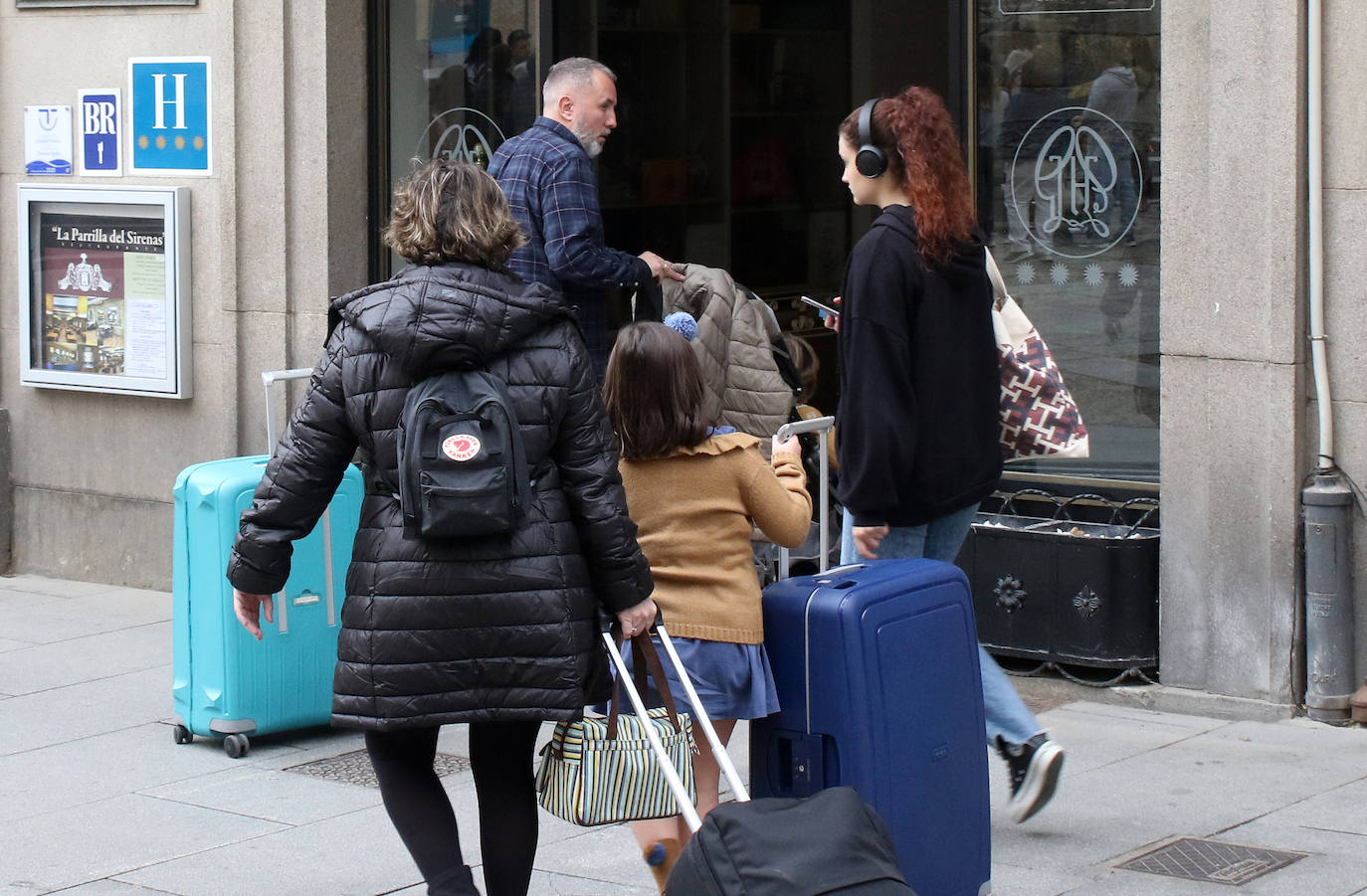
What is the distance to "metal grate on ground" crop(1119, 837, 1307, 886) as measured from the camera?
15.4 feet

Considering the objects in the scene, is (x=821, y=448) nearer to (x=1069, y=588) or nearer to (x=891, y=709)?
(x=891, y=709)

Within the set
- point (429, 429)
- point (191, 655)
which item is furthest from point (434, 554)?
point (191, 655)

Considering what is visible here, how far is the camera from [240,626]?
5.94m

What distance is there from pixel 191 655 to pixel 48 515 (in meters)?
3.37

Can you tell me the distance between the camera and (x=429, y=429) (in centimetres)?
378

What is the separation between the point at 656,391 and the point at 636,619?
0.54 metres

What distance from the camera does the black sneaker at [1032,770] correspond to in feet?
15.6

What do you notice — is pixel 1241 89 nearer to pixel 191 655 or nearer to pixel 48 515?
pixel 191 655

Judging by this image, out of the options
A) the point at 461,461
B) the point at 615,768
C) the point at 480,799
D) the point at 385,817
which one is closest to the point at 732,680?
the point at 615,768

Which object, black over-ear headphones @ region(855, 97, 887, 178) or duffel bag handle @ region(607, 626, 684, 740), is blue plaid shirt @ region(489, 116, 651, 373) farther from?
duffel bag handle @ region(607, 626, 684, 740)

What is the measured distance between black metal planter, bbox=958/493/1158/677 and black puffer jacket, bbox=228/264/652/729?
2.90 meters

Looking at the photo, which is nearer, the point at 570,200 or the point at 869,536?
the point at 869,536

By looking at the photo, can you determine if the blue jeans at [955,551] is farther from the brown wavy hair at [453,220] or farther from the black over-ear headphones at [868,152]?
the brown wavy hair at [453,220]

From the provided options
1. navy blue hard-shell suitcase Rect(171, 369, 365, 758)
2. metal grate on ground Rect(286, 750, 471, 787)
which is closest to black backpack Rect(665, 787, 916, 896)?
metal grate on ground Rect(286, 750, 471, 787)
